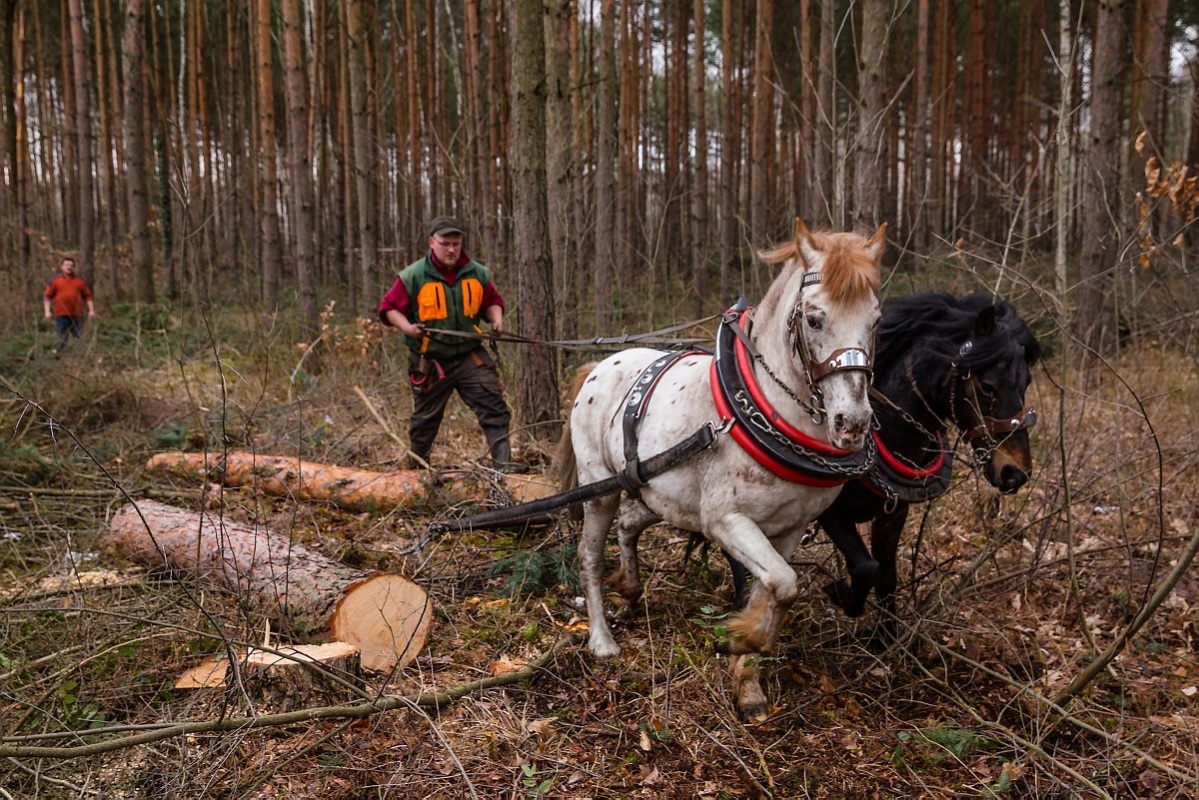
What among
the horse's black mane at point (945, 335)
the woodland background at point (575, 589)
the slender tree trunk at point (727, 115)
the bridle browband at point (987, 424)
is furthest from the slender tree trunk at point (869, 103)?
the slender tree trunk at point (727, 115)

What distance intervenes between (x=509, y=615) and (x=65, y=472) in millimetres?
3430

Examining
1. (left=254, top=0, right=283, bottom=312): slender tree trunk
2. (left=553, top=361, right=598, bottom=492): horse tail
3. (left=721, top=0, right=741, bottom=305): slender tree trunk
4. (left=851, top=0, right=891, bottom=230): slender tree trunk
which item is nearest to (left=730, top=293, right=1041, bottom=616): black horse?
(left=553, top=361, right=598, bottom=492): horse tail

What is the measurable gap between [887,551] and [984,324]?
101 centimetres

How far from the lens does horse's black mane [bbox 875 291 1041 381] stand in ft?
10.8

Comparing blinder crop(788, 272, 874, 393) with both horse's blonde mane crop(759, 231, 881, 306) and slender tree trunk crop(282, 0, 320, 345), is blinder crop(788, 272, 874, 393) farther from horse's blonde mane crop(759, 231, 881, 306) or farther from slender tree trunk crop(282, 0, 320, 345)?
slender tree trunk crop(282, 0, 320, 345)

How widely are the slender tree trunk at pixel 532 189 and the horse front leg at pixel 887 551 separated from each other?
8.48 feet

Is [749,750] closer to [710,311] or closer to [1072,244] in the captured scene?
[710,311]

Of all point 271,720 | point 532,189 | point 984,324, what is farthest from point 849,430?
point 532,189

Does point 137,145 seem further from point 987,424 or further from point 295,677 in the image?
point 987,424

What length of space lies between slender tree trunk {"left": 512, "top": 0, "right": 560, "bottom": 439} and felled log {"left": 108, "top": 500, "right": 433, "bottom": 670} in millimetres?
2032

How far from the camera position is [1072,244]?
17875 mm

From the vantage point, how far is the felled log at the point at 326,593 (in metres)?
3.51

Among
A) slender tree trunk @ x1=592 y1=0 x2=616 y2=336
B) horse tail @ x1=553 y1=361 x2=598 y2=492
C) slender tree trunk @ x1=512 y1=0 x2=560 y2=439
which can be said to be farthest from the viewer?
slender tree trunk @ x1=592 y1=0 x2=616 y2=336

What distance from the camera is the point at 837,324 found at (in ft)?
8.97
